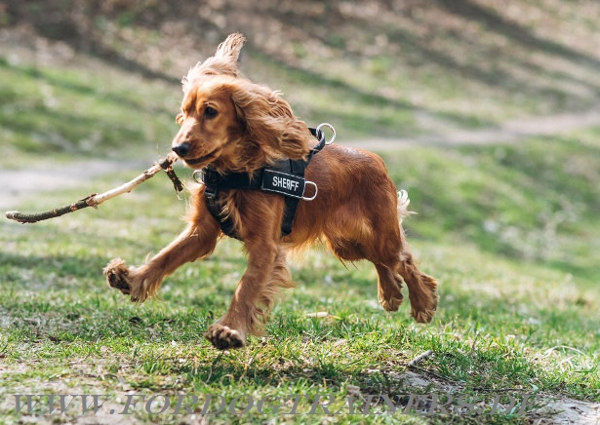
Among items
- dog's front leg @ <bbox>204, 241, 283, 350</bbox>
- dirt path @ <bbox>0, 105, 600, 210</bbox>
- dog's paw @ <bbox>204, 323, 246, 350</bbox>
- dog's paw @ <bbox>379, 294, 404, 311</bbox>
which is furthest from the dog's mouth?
dirt path @ <bbox>0, 105, 600, 210</bbox>

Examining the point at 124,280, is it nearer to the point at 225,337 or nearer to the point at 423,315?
the point at 225,337

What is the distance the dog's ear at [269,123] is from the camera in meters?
4.21

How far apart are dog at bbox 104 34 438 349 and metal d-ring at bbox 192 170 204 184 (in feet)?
0.15

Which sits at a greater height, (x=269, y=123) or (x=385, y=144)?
(x=269, y=123)

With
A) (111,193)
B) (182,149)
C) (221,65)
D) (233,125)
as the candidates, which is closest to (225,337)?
(182,149)

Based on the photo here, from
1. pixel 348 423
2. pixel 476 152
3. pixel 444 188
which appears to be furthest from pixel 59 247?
pixel 476 152

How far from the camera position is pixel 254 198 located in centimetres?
434

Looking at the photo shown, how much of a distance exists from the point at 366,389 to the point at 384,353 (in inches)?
→ 21.7

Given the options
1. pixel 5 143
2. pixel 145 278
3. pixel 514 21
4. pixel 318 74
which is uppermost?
pixel 514 21

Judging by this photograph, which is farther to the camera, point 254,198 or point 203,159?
point 254,198

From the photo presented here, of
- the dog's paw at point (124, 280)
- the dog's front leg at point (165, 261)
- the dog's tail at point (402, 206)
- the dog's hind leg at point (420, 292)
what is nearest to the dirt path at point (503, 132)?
the dog's tail at point (402, 206)

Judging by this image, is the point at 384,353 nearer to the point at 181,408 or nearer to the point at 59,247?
the point at 181,408

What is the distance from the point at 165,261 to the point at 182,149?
33.1 inches

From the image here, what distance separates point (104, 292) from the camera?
21.7 feet
